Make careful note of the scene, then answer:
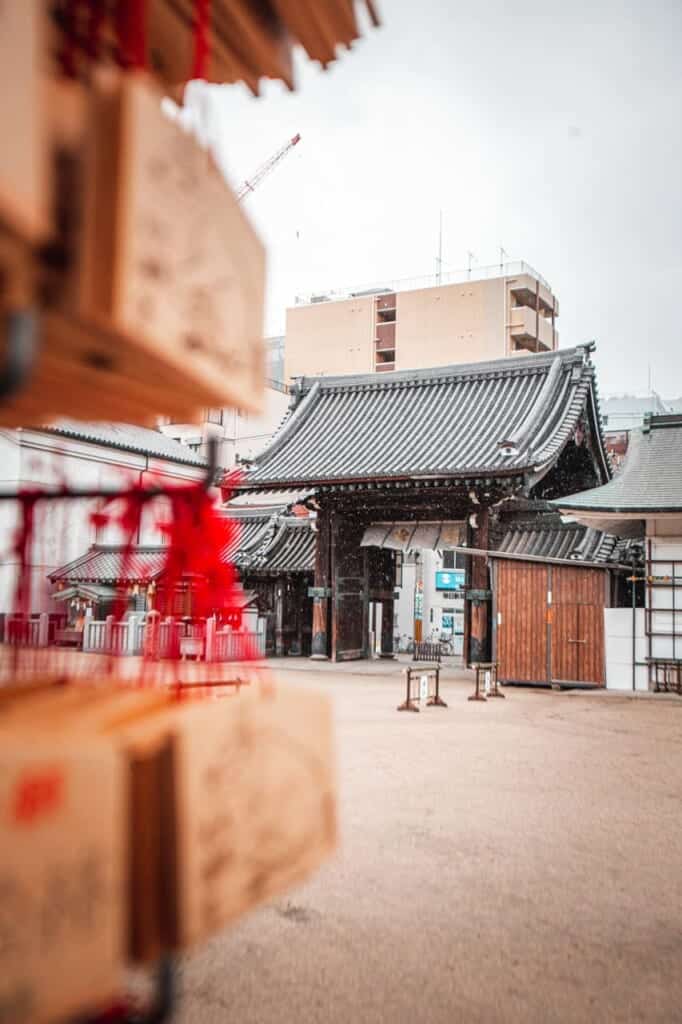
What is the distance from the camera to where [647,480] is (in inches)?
587

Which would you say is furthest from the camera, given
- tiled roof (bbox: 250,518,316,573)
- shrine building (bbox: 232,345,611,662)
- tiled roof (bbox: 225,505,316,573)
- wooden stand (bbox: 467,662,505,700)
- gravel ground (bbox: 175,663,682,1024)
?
tiled roof (bbox: 225,505,316,573)

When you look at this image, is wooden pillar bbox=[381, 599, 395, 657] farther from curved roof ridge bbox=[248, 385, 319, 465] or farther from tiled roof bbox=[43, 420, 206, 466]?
tiled roof bbox=[43, 420, 206, 466]

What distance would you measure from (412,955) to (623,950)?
0.97 metres

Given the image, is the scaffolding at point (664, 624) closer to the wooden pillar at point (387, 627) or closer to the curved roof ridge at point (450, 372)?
the curved roof ridge at point (450, 372)

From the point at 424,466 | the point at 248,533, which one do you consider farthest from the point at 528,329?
the point at 424,466

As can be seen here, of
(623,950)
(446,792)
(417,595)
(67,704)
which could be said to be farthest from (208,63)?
(417,595)

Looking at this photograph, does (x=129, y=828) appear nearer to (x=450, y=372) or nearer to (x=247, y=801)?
(x=247, y=801)

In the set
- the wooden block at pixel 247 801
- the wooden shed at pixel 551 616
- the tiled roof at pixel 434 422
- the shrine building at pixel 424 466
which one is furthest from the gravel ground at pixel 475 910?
the tiled roof at pixel 434 422

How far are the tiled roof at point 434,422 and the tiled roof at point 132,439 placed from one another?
5602 mm

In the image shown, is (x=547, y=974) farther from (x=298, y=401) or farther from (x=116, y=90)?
(x=298, y=401)

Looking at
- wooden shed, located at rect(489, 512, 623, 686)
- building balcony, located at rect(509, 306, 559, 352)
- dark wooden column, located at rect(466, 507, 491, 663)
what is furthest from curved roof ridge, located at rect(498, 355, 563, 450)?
building balcony, located at rect(509, 306, 559, 352)

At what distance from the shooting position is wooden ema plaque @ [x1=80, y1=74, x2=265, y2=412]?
43.4 inches

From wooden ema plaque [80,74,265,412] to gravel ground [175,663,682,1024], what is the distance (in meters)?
2.77

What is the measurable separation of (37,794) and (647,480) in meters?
15.1
